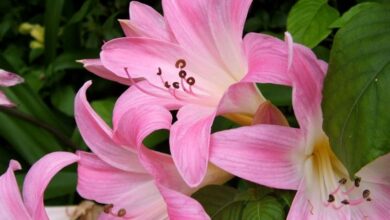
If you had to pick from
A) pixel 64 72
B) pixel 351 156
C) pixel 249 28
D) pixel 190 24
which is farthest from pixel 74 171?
pixel 351 156

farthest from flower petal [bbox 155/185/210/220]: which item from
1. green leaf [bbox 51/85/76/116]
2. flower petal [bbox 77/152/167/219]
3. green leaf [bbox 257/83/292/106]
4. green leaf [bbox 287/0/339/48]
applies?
green leaf [bbox 51/85/76/116]

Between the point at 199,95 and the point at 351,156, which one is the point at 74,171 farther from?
the point at 351,156

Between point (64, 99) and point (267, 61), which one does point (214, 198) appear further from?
point (64, 99)

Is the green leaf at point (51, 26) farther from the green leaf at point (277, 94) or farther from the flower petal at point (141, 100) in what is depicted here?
the flower petal at point (141, 100)

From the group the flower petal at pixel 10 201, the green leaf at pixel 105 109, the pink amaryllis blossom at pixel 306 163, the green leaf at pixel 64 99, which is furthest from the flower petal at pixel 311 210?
the green leaf at pixel 64 99

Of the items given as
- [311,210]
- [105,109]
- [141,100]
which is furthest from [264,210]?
[105,109]

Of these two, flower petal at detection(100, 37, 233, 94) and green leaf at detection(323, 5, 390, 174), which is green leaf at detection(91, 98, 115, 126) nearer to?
flower petal at detection(100, 37, 233, 94)
